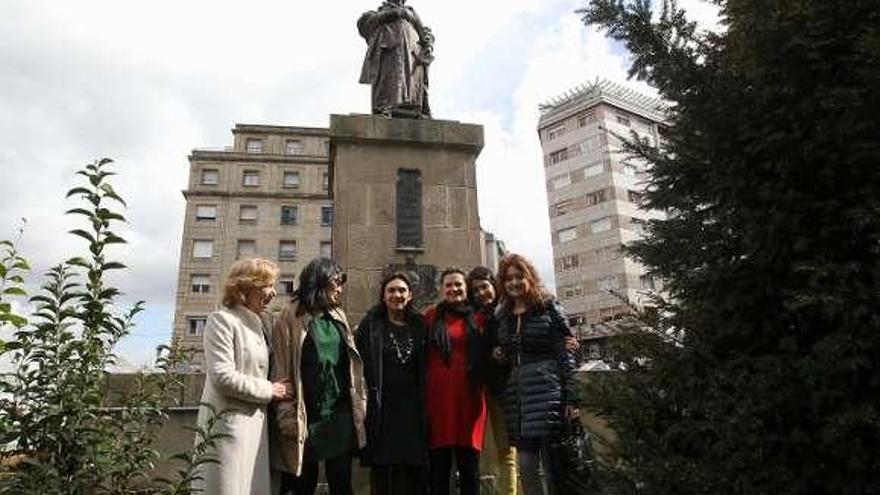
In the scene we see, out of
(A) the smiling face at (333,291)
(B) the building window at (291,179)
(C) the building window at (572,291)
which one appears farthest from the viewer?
(B) the building window at (291,179)

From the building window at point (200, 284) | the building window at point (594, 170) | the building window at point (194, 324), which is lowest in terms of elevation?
the building window at point (194, 324)

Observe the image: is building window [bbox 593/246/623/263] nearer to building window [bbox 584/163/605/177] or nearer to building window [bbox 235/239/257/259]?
building window [bbox 584/163/605/177]

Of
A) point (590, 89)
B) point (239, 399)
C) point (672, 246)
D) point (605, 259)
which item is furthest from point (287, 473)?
point (590, 89)

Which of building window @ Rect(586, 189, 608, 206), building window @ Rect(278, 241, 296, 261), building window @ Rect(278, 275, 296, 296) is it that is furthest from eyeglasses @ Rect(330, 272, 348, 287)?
building window @ Rect(278, 241, 296, 261)

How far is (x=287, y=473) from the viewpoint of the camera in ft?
13.1

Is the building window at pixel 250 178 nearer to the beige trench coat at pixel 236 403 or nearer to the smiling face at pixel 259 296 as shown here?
the smiling face at pixel 259 296

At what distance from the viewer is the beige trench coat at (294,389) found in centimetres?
382

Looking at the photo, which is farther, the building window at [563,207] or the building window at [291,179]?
the building window at [563,207]

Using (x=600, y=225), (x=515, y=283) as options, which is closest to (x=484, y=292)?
(x=515, y=283)

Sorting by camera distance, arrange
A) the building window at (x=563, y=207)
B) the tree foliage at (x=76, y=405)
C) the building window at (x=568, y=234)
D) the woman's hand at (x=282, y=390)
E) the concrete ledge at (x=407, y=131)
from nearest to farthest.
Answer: the tree foliage at (x=76, y=405), the woman's hand at (x=282, y=390), the concrete ledge at (x=407, y=131), the building window at (x=568, y=234), the building window at (x=563, y=207)

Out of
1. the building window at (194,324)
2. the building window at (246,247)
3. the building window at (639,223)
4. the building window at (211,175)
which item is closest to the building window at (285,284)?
the building window at (246,247)

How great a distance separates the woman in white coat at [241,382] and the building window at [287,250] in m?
51.5

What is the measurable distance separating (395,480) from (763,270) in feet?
8.28

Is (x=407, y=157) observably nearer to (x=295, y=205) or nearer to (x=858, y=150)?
(x=858, y=150)
